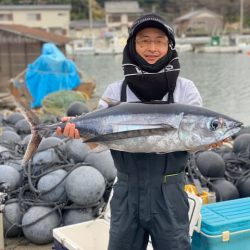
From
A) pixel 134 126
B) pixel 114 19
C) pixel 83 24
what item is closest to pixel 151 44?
pixel 134 126

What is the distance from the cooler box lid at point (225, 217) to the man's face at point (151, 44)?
1517 millimetres


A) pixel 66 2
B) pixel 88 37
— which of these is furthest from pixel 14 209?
pixel 66 2

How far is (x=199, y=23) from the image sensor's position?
3775 inches

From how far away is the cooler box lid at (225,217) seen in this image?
12.2 ft

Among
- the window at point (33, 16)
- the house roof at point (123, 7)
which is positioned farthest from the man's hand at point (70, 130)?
the house roof at point (123, 7)

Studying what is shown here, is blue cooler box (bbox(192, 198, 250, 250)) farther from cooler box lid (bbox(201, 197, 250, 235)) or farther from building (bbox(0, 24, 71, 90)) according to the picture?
building (bbox(0, 24, 71, 90))

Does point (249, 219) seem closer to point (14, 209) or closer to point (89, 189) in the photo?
point (89, 189)

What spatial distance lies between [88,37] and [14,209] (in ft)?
279

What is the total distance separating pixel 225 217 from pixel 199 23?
9568cm

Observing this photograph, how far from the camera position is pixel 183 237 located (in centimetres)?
306

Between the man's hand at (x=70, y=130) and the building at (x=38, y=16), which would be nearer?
the man's hand at (x=70, y=130)

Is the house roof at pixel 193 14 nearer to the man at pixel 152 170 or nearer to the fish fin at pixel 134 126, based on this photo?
the man at pixel 152 170

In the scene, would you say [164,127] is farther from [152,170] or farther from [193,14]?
[193,14]

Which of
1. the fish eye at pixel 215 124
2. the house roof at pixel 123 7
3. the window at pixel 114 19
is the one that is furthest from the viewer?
the window at pixel 114 19
